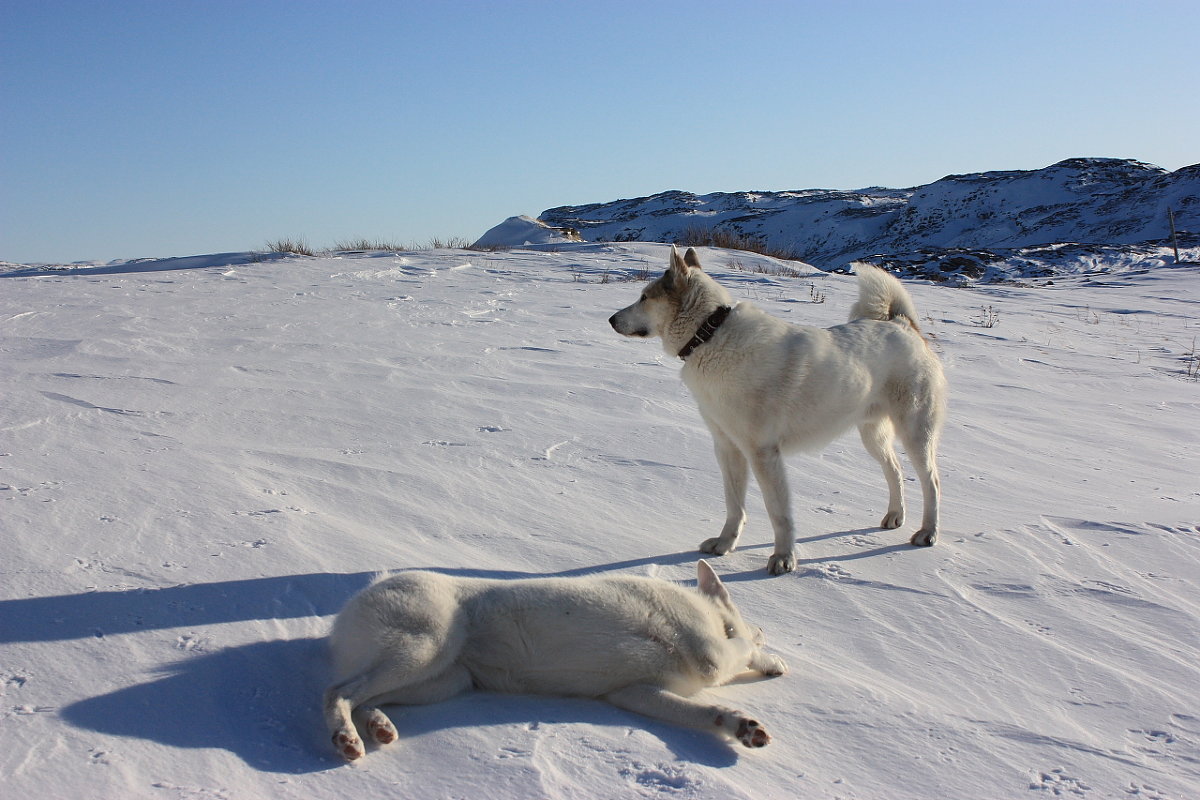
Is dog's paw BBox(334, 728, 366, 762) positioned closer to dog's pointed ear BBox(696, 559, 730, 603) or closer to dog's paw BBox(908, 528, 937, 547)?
dog's pointed ear BBox(696, 559, 730, 603)

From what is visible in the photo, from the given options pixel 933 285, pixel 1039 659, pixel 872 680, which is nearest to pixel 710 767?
pixel 872 680

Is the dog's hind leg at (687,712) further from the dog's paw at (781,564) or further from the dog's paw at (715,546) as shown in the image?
the dog's paw at (715,546)

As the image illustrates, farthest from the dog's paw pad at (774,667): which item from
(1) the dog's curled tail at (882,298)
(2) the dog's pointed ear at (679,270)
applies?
(1) the dog's curled tail at (882,298)

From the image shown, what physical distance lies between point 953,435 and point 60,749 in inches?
208

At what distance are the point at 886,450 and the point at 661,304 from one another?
143 centimetres

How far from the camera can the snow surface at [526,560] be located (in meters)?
2.00

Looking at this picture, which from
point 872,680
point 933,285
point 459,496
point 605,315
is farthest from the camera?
point 933,285

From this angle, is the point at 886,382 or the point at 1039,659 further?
the point at 886,382

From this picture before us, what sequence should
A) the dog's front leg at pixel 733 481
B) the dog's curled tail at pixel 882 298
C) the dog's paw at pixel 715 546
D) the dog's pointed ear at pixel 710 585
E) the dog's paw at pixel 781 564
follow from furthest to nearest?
the dog's curled tail at pixel 882 298 → the dog's front leg at pixel 733 481 → the dog's paw at pixel 715 546 → the dog's paw at pixel 781 564 → the dog's pointed ear at pixel 710 585

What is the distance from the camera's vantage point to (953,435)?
5.68m

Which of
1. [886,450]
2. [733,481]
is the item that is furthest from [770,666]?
[886,450]

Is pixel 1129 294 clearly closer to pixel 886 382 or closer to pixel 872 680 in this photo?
pixel 886 382

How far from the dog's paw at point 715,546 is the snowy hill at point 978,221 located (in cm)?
1445

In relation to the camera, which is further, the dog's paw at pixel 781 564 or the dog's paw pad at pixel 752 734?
the dog's paw at pixel 781 564
